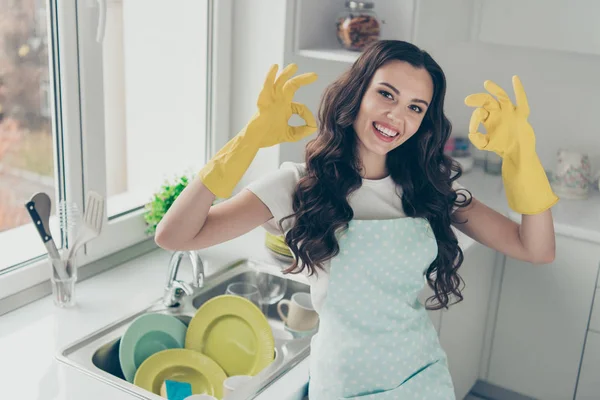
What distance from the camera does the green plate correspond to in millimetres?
1591

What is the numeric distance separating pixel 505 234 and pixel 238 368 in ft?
2.14

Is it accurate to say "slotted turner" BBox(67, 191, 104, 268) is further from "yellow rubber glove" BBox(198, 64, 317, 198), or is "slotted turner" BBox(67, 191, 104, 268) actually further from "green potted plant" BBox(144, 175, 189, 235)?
"yellow rubber glove" BBox(198, 64, 317, 198)

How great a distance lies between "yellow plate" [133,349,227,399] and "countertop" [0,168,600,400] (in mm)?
158

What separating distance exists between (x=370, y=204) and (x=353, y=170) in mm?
78

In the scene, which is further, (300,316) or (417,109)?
(300,316)

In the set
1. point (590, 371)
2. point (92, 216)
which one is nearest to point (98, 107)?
point (92, 216)

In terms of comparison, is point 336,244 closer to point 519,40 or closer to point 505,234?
point 505,234

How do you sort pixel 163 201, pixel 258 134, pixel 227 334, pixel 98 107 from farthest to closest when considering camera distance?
pixel 163 201 → pixel 98 107 → pixel 227 334 → pixel 258 134

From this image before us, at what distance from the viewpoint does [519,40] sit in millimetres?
2354

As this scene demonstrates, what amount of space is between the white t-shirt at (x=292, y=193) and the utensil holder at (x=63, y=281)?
1.71ft

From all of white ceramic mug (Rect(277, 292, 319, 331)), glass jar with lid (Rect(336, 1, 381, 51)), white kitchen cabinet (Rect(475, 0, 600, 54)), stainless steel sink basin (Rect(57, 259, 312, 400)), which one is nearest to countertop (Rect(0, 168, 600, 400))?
stainless steel sink basin (Rect(57, 259, 312, 400))

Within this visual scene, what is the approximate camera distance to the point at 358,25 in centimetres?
216

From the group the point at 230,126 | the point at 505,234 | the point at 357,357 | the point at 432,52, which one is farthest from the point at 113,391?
the point at 432,52

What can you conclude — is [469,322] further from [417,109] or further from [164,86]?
[164,86]
